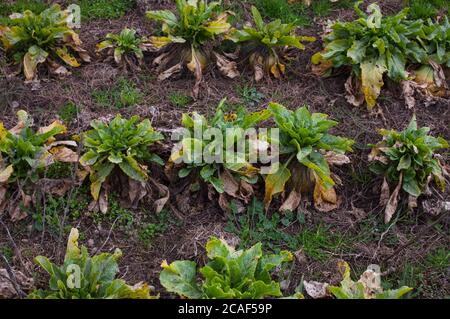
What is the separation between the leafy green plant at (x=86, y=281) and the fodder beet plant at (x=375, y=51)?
9.50ft

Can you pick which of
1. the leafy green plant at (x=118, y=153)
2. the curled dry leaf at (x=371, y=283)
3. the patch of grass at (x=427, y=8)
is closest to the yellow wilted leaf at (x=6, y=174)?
the leafy green plant at (x=118, y=153)

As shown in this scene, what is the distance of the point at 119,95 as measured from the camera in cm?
551

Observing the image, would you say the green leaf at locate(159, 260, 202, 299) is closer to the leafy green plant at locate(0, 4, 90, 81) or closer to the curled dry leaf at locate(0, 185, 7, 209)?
the curled dry leaf at locate(0, 185, 7, 209)

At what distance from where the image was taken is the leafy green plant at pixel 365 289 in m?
3.82

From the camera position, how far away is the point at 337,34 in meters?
5.81

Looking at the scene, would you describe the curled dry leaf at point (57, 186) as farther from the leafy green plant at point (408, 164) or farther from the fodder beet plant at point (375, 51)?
the fodder beet plant at point (375, 51)

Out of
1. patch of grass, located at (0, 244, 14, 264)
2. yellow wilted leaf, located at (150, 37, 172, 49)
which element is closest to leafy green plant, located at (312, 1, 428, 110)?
yellow wilted leaf, located at (150, 37, 172, 49)

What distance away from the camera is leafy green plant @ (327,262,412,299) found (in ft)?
12.5

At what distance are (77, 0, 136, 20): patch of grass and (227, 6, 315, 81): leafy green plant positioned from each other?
54.0 inches

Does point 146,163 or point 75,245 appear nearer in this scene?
point 75,245

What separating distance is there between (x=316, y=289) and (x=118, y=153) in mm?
1770

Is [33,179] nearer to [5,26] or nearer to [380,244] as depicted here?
[5,26]

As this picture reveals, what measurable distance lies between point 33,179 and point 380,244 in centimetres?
273
